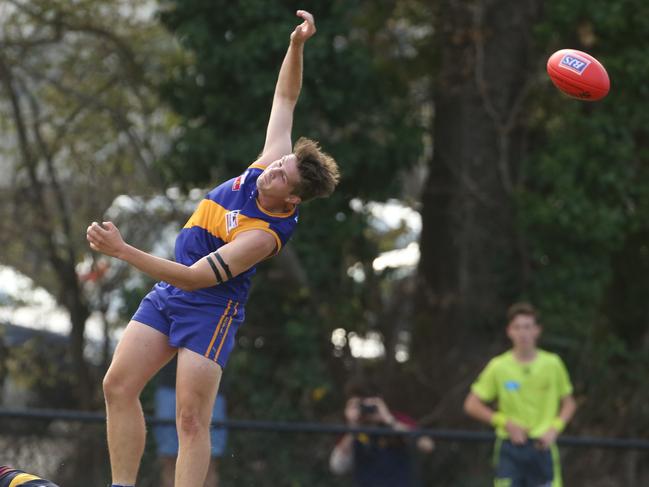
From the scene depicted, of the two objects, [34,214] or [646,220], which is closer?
[646,220]

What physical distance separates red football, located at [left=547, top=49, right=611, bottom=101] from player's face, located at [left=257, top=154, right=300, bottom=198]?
7.10ft

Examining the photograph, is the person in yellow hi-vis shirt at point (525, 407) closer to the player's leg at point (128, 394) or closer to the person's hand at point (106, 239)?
the player's leg at point (128, 394)

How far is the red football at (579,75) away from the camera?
→ 7.34 metres

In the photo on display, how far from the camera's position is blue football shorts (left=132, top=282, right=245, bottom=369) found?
19.6 ft

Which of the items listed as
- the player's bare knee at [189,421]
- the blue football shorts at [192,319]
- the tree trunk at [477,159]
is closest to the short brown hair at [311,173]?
the blue football shorts at [192,319]

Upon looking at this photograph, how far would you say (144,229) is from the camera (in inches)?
504

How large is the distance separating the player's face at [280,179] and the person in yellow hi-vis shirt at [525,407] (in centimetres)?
384

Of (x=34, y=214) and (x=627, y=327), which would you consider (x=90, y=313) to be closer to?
(x=34, y=214)

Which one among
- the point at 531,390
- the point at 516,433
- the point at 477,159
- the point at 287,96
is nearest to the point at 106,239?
the point at 287,96

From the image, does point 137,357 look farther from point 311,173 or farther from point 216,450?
point 216,450

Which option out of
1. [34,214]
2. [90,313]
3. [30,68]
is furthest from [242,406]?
[30,68]

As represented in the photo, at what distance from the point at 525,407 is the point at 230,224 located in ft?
13.5

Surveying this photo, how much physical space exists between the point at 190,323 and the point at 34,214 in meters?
7.49

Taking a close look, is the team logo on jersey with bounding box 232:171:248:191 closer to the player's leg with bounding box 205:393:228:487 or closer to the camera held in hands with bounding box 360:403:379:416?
the player's leg with bounding box 205:393:228:487
